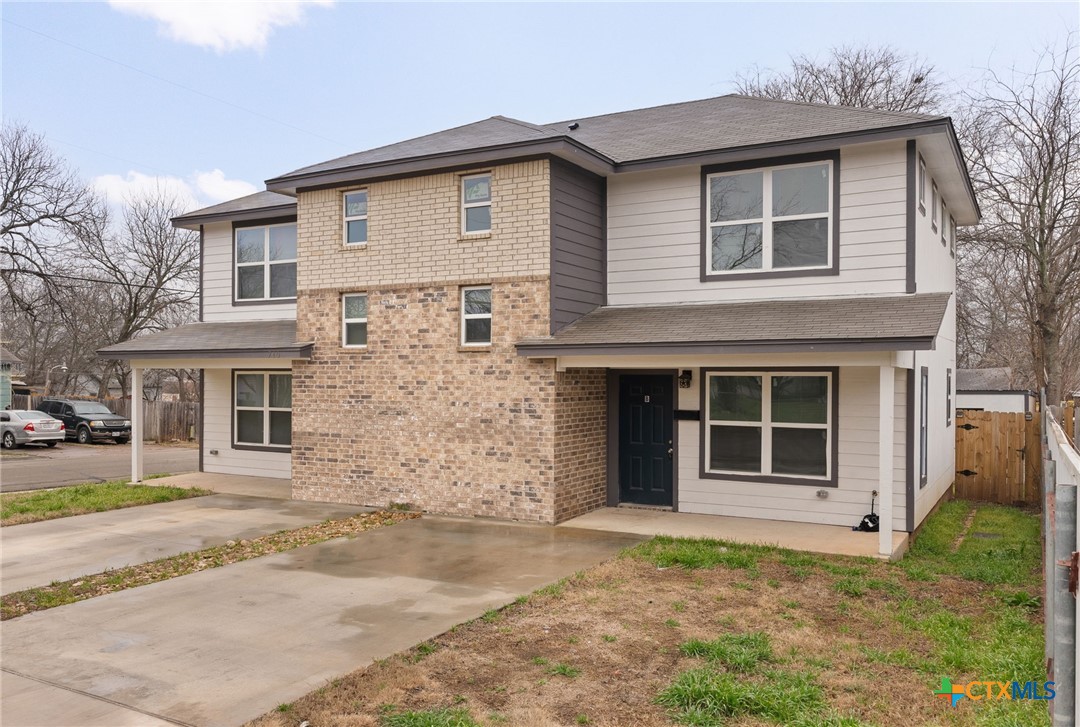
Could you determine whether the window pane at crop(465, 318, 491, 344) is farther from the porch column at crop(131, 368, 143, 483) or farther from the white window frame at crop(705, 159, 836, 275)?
the porch column at crop(131, 368, 143, 483)

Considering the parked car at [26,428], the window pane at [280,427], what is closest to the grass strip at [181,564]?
the window pane at [280,427]

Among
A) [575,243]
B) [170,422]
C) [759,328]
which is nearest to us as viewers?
[759,328]

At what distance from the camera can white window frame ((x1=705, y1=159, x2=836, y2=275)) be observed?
35.8 feet

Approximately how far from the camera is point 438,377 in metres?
12.2

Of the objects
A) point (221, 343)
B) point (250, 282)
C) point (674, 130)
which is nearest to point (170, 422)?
point (250, 282)

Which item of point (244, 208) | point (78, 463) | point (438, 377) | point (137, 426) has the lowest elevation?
point (78, 463)

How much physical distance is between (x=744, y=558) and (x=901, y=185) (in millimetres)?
5551

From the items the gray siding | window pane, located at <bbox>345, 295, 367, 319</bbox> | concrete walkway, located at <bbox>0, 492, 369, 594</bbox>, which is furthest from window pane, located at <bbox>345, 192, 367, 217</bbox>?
concrete walkway, located at <bbox>0, 492, 369, 594</bbox>

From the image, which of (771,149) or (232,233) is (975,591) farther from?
(232,233)

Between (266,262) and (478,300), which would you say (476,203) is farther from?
(266,262)

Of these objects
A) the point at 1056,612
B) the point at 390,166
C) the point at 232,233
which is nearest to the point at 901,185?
the point at 390,166

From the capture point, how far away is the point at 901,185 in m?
10.5

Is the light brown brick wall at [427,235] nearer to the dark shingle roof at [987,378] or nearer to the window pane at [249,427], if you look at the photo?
the window pane at [249,427]

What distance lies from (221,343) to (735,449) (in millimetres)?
9659
